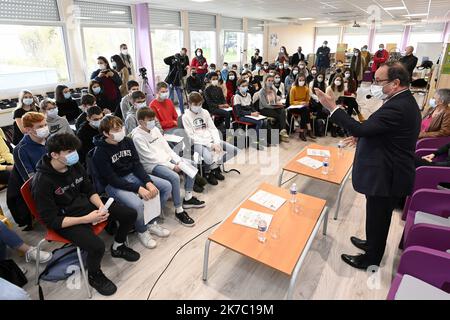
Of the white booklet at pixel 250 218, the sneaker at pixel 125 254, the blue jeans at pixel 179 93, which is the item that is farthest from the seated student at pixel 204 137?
the blue jeans at pixel 179 93

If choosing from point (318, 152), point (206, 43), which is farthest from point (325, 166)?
point (206, 43)

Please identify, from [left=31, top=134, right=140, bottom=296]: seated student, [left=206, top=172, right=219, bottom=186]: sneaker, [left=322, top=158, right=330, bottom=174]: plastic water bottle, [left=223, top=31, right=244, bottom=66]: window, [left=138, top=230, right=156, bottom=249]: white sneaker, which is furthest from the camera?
[left=223, top=31, right=244, bottom=66]: window

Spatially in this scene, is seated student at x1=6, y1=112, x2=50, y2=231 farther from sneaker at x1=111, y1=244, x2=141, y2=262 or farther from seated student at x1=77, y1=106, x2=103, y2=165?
sneaker at x1=111, y1=244, x2=141, y2=262

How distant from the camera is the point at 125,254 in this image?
8.04 feet

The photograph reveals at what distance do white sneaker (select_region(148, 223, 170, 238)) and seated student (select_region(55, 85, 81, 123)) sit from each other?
2490 millimetres

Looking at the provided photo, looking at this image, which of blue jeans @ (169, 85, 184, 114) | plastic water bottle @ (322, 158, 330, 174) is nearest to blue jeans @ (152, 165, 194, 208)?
plastic water bottle @ (322, 158, 330, 174)

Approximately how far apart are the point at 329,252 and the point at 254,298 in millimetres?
869

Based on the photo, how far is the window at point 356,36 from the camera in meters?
17.6

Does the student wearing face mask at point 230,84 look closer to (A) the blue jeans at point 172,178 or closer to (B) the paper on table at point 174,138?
(B) the paper on table at point 174,138

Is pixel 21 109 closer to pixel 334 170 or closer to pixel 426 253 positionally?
pixel 334 170

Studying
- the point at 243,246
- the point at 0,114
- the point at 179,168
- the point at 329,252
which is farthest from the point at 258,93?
the point at 0,114

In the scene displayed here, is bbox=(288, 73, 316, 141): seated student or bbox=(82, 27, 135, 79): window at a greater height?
bbox=(82, 27, 135, 79): window

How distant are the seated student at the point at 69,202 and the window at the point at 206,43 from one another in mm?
8697

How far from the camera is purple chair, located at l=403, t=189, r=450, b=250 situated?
1799 mm
